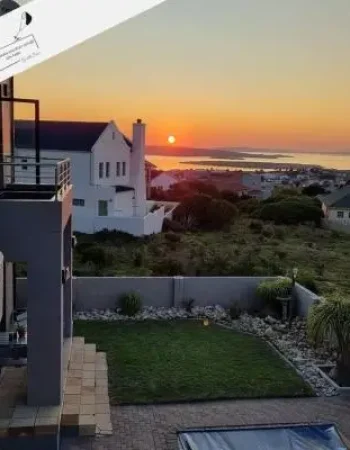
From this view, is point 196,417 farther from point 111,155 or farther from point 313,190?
point 313,190

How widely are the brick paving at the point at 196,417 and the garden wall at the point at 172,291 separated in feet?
15.0

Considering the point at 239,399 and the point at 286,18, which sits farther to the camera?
the point at 286,18

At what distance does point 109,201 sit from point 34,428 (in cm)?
2006

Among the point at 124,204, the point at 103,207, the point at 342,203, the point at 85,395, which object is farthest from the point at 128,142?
the point at 85,395

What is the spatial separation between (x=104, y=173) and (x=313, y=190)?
82.3 ft

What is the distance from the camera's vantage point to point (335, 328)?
372 inches

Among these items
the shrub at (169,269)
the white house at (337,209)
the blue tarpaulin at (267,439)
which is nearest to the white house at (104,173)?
the shrub at (169,269)

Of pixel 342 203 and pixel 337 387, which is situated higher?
pixel 342 203

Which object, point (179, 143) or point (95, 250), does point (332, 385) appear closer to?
point (95, 250)

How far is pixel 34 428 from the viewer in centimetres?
658

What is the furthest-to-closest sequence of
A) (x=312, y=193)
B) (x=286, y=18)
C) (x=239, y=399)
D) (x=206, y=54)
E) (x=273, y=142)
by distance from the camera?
(x=312, y=193) → (x=273, y=142) → (x=206, y=54) → (x=286, y=18) → (x=239, y=399)

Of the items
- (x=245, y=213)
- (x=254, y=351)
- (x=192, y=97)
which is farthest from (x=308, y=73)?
(x=245, y=213)

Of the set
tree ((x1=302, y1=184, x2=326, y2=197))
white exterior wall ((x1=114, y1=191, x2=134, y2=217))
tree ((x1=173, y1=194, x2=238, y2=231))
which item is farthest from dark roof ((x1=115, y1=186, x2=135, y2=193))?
tree ((x1=302, y1=184, x2=326, y2=197))

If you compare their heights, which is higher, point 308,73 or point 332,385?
point 308,73
